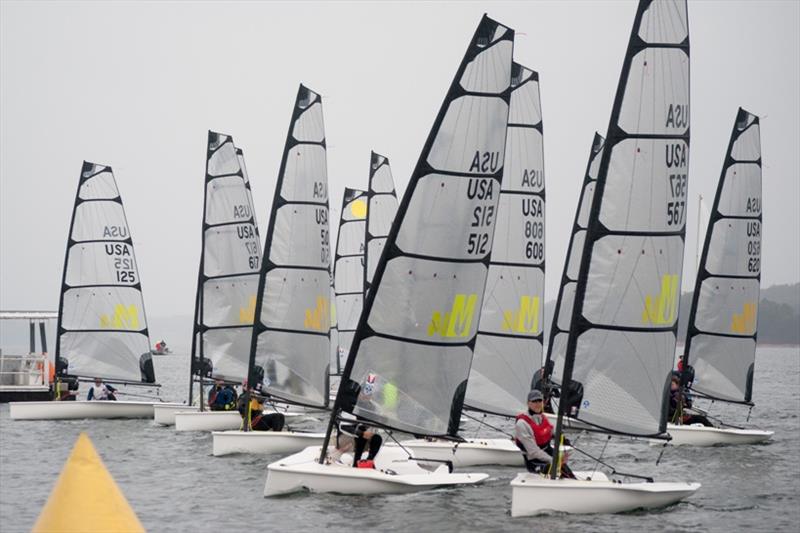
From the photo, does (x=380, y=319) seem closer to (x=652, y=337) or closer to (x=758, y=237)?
(x=652, y=337)

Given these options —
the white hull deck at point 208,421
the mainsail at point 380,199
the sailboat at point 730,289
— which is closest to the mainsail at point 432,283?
the white hull deck at point 208,421

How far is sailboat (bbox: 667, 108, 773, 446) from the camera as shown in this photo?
25.9m

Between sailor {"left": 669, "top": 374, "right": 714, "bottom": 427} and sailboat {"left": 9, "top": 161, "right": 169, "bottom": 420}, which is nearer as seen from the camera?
sailor {"left": 669, "top": 374, "right": 714, "bottom": 427}

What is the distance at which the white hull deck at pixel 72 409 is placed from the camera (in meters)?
28.8

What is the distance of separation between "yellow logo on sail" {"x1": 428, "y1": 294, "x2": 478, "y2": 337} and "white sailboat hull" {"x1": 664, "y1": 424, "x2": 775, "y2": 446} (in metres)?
8.34

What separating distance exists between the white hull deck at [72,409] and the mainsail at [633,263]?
53.4 ft

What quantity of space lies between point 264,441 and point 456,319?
18.2 feet

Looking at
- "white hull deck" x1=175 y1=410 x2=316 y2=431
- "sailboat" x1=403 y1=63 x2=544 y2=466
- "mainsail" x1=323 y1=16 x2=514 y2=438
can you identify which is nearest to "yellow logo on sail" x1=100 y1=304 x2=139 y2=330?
"white hull deck" x1=175 y1=410 x2=316 y2=431

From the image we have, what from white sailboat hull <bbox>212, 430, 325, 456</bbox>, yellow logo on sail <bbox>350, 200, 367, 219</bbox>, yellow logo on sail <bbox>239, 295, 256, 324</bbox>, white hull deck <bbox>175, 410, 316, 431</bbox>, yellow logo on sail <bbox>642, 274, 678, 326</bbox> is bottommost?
white hull deck <bbox>175, 410, 316, 431</bbox>

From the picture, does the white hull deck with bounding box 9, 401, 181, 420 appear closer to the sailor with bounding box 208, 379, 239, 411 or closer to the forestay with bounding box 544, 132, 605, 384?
the sailor with bounding box 208, 379, 239, 411

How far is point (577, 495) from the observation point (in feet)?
45.2

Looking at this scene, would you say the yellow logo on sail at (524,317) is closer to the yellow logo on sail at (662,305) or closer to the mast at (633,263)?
the mast at (633,263)

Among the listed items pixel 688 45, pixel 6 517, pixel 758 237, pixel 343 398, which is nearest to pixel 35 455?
pixel 6 517

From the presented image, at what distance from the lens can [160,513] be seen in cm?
1563
